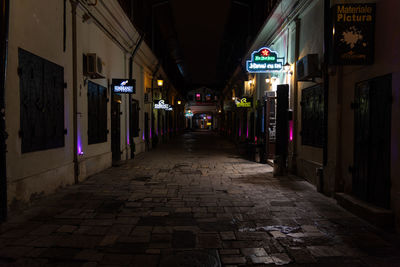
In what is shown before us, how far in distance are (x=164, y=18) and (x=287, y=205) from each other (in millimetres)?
18612

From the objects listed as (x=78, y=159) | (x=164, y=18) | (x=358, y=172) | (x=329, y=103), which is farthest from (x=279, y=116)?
(x=164, y=18)

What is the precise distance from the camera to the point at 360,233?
13.5 ft

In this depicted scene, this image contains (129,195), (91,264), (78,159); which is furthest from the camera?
(78,159)

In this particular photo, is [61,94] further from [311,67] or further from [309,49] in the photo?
[309,49]

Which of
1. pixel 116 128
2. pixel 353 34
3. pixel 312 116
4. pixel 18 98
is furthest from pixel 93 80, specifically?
pixel 353 34

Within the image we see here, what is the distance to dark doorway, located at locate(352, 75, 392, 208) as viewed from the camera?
4449 millimetres

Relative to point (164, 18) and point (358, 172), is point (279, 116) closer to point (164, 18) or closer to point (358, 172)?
point (358, 172)

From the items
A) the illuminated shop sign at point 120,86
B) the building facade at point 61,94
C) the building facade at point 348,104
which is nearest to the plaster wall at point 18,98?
the building facade at point 61,94

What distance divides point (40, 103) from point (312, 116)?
22.7 ft

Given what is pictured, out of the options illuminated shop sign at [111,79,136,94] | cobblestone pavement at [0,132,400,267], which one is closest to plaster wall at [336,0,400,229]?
cobblestone pavement at [0,132,400,267]

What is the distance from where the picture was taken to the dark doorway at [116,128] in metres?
10.9

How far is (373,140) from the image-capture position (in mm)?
4805

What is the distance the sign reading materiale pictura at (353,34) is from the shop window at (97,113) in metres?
7.04

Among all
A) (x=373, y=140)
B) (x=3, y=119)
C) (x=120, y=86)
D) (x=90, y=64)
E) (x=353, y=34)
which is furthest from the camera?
(x=120, y=86)
